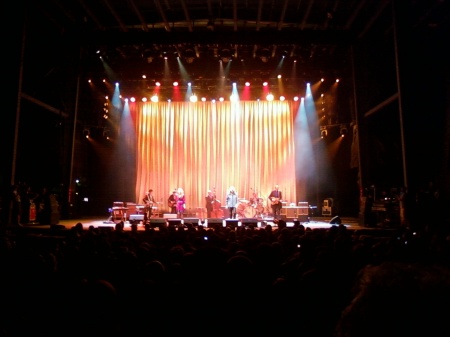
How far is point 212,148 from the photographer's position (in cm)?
1911

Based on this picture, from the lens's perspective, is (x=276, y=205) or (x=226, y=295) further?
(x=276, y=205)

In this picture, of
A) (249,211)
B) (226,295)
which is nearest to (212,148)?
(249,211)

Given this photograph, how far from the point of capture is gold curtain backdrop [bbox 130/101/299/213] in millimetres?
18625

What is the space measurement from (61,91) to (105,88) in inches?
104

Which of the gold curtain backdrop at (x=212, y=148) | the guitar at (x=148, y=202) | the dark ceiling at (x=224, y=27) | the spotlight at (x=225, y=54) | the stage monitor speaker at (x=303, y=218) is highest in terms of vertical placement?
the dark ceiling at (x=224, y=27)

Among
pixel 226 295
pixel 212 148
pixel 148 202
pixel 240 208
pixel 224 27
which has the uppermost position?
pixel 224 27

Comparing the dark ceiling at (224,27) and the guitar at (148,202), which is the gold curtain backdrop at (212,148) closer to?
the guitar at (148,202)

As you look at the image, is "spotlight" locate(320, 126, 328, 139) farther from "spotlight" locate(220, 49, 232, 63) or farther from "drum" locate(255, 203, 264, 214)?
"spotlight" locate(220, 49, 232, 63)

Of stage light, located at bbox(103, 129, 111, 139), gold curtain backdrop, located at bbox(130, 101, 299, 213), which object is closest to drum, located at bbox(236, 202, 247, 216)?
gold curtain backdrop, located at bbox(130, 101, 299, 213)

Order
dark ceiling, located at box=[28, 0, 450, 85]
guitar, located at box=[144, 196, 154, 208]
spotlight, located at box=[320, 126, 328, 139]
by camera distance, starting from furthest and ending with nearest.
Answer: spotlight, located at box=[320, 126, 328, 139] → guitar, located at box=[144, 196, 154, 208] → dark ceiling, located at box=[28, 0, 450, 85]

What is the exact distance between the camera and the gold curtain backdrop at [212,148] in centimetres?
1862

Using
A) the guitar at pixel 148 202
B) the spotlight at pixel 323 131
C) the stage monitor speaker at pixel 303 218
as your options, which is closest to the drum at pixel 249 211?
the stage monitor speaker at pixel 303 218

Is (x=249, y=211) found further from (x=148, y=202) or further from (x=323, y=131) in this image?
(x=323, y=131)

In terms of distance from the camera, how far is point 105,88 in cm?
1727
